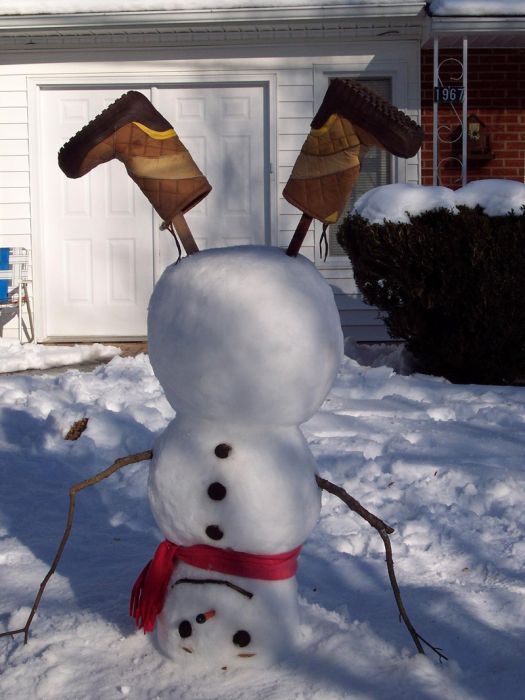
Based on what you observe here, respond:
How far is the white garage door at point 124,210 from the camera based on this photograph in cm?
842

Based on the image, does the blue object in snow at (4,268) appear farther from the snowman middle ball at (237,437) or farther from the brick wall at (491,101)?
the snowman middle ball at (237,437)

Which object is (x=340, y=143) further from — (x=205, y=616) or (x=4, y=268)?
(x=4, y=268)

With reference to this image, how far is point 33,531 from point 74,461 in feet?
2.98

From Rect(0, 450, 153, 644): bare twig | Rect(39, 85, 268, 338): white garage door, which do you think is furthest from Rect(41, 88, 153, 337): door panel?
Rect(0, 450, 153, 644): bare twig

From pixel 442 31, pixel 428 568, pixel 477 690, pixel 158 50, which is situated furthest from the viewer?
pixel 158 50

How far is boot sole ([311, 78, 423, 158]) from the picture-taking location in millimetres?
2055

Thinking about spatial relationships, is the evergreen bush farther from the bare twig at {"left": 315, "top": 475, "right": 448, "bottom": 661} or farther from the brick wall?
the bare twig at {"left": 315, "top": 475, "right": 448, "bottom": 661}

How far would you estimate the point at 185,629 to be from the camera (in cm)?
219

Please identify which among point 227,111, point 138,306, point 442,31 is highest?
point 442,31

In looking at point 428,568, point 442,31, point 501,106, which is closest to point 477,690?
point 428,568

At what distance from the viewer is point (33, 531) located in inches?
131

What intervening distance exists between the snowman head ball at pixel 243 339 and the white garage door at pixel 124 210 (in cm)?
634

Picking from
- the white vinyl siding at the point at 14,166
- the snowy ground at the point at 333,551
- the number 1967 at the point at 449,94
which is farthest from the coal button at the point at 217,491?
the white vinyl siding at the point at 14,166

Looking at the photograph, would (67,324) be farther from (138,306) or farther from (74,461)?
(74,461)
